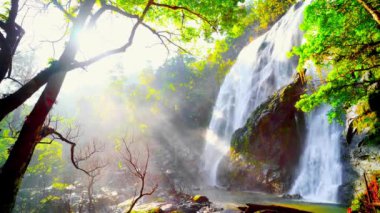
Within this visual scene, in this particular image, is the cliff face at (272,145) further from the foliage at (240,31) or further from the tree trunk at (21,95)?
the tree trunk at (21,95)

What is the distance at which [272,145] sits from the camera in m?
21.3

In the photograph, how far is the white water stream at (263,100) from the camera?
15.9 m

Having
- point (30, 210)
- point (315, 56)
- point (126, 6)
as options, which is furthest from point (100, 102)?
point (315, 56)

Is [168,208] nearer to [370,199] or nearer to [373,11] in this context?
[370,199]

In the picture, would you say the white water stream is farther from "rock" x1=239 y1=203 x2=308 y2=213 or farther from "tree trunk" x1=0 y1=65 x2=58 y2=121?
"tree trunk" x1=0 y1=65 x2=58 y2=121

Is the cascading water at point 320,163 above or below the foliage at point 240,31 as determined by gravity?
below

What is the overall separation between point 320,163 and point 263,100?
9522 mm

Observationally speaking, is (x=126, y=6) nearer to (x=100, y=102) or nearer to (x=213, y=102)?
(x=213, y=102)

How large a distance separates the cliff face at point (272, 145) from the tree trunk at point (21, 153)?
17212 mm

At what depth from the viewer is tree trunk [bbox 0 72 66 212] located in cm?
417

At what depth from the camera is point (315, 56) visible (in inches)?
275

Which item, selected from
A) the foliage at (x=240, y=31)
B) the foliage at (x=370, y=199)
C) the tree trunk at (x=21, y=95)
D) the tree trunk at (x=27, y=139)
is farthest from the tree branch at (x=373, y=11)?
the tree trunk at (x=21, y=95)

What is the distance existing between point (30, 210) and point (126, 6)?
20987 mm

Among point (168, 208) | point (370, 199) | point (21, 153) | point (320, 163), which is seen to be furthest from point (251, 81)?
point (21, 153)
